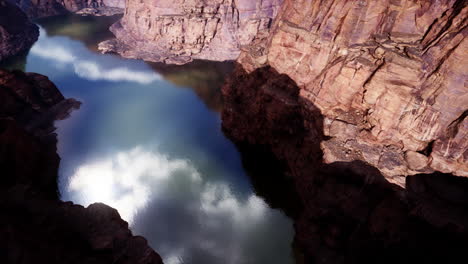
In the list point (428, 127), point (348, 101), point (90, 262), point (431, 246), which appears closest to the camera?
point (90, 262)

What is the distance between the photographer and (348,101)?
2133 cm

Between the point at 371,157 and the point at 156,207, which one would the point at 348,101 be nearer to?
the point at 371,157

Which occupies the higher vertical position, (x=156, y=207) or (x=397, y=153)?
(x=397, y=153)

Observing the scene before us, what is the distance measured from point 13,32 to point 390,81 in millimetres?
78678

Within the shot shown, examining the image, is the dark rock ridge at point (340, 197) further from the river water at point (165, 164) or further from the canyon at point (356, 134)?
the river water at point (165, 164)

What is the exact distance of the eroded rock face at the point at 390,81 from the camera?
16.3 m

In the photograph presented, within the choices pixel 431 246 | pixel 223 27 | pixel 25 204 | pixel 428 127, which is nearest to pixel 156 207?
pixel 25 204

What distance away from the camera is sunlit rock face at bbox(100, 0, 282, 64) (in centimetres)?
6075

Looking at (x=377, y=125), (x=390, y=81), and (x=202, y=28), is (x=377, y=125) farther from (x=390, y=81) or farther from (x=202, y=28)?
(x=202, y=28)

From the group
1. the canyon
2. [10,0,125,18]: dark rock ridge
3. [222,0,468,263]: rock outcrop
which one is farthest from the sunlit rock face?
→ [10,0,125,18]: dark rock ridge

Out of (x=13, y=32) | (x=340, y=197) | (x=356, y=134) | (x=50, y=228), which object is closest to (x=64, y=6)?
(x=13, y=32)

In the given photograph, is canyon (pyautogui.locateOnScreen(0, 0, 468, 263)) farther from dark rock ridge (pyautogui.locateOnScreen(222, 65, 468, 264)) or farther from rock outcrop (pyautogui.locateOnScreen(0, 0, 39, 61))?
rock outcrop (pyautogui.locateOnScreen(0, 0, 39, 61))

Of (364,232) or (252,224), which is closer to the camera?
(364,232)

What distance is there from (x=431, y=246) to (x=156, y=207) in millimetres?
22547
